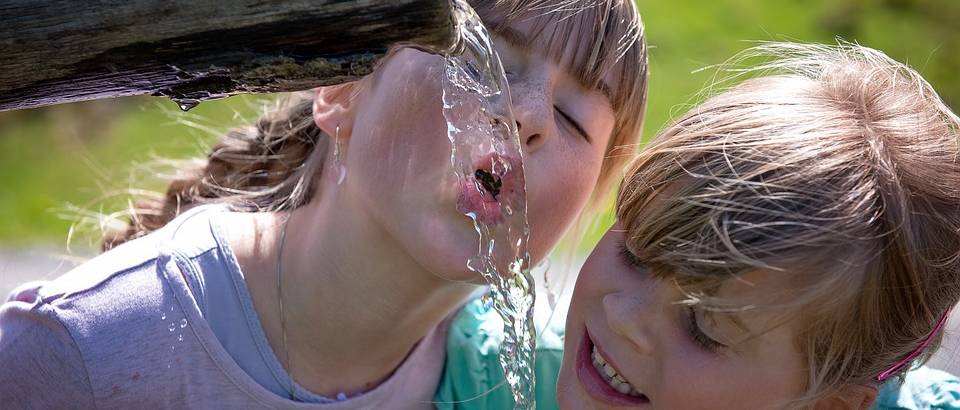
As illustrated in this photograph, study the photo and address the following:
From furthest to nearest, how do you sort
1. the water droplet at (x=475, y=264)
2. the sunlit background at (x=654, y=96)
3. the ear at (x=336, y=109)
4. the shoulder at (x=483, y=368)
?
the sunlit background at (x=654, y=96) → the shoulder at (x=483, y=368) → the ear at (x=336, y=109) → the water droplet at (x=475, y=264)

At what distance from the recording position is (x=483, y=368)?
286 cm

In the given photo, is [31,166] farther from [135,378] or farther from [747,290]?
[747,290]

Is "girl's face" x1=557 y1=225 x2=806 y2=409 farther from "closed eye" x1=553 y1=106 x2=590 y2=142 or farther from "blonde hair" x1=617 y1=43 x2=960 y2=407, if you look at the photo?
"closed eye" x1=553 y1=106 x2=590 y2=142

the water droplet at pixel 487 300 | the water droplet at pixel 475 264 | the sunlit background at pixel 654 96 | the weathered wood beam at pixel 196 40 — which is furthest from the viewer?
the sunlit background at pixel 654 96

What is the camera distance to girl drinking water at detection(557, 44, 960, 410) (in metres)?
2.12

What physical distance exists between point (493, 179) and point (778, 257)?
0.61 meters

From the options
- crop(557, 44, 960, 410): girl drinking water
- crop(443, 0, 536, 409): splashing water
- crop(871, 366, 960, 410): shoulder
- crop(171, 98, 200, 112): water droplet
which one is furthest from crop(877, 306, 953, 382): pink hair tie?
crop(171, 98, 200, 112): water droplet

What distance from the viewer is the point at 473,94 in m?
2.23

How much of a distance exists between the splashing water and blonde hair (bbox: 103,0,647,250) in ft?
0.79

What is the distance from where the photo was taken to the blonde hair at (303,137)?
7.98ft

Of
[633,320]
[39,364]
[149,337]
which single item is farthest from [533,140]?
[39,364]

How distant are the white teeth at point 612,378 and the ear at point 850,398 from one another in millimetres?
416

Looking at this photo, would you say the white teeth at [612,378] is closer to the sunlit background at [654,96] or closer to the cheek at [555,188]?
the cheek at [555,188]

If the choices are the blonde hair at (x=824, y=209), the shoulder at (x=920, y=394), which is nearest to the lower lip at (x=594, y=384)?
the blonde hair at (x=824, y=209)
